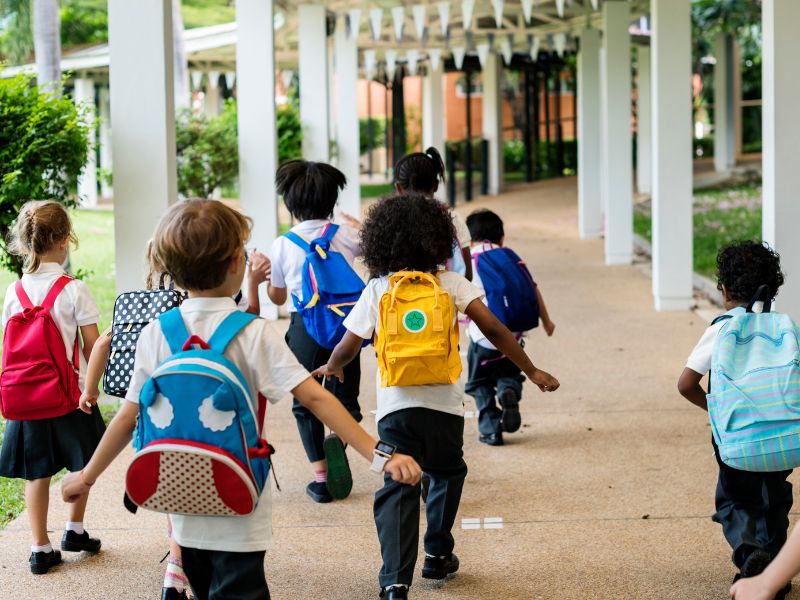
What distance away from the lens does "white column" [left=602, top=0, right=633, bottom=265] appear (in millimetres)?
14672

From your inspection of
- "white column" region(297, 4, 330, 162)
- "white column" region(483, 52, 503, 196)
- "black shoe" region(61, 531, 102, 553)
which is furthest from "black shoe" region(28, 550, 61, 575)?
"white column" region(483, 52, 503, 196)

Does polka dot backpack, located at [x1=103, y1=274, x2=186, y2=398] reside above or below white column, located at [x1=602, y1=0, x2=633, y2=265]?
below

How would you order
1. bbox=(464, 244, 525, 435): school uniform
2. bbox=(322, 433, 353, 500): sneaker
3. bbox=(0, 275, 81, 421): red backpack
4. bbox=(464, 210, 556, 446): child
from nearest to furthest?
bbox=(0, 275, 81, 421): red backpack < bbox=(322, 433, 353, 500): sneaker < bbox=(464, 210, 556, 446): child < bbox=(464, 244, 525, 435): school uniform

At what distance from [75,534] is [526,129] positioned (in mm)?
23568

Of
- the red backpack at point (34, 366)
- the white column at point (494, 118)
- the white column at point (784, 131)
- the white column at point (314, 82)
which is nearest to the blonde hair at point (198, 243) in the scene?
the red backpack at point (34, 366)

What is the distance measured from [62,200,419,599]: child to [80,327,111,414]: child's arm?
1104mm

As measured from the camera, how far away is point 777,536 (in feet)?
→ 13.5

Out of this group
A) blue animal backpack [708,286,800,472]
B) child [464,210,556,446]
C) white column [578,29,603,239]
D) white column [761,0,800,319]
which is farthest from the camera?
white column [578,29,603,239]

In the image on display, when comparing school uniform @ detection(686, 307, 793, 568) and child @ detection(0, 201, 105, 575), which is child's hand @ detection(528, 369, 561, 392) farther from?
child @ detection(0, 201, 105, 575)

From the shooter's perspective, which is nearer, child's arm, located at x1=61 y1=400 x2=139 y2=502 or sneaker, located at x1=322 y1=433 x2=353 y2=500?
child's arm, located at x1=61 y1=400 x2=139 y2=502

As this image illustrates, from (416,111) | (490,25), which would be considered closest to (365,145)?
(416,111)

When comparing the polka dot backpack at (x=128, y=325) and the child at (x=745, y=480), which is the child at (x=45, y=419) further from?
the child at (x=745, y=480)

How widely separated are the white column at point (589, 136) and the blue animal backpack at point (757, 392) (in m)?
13.8

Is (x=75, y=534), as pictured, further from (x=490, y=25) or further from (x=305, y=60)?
(x=490, y=25)
